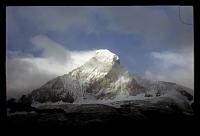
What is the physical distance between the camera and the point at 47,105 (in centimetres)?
521

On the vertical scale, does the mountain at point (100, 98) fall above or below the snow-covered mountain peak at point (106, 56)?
below

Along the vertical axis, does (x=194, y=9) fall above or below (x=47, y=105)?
above

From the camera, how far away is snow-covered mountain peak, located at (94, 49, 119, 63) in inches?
203

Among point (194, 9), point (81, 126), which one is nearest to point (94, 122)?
point (81, 126)

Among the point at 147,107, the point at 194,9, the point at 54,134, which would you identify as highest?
the point at 194,9

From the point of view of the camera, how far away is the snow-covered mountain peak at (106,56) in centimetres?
515

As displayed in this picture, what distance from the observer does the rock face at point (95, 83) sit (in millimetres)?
5156

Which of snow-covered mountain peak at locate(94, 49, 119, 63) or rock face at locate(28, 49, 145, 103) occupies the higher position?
snow-covered mountain peak at locate(94, 49, 119, 63)

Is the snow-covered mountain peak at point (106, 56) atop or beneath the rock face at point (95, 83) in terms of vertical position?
atop

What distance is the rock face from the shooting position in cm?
516

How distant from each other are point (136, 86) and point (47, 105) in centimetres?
132

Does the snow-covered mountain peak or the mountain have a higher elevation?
the snow-covered mountain peak

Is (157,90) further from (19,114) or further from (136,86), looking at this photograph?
(19,114)
